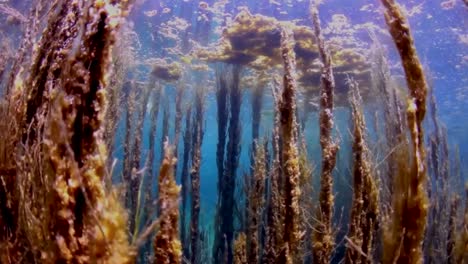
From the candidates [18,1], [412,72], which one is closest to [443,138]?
[412,72]

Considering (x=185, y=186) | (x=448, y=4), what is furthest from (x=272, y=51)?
(x=448, y=4)

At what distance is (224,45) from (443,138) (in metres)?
7.86

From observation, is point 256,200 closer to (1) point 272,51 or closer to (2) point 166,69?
(1) point 272,51

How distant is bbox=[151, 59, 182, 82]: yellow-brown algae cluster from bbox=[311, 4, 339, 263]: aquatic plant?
16.7 m

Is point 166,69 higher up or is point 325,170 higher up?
point 166,69

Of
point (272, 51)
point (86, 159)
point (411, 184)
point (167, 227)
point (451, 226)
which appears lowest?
point (451, 226)

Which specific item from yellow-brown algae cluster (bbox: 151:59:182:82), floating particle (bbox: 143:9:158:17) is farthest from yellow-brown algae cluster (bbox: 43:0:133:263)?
yellow-brown algae cluster (bbox: 151:59:182:82)

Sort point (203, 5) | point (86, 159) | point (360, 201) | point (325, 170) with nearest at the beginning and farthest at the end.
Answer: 1. point (86, 159)
2. point (360, 201)
3. point (325, 170)
4. point (203, 5)

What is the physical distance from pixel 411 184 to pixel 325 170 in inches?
56.5

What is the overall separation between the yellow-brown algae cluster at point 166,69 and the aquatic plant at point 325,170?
16.7 meters

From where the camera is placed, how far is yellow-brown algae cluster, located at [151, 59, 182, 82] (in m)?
19.5

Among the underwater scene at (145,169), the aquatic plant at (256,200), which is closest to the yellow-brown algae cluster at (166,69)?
the underwater scene at (145,169)

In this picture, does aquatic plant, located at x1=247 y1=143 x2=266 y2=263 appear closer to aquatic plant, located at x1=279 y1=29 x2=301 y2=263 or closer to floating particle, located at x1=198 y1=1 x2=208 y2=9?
aquatic plant, located at x1=279 y1=29 x2=301 y2=263

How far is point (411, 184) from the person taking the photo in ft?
6.39
